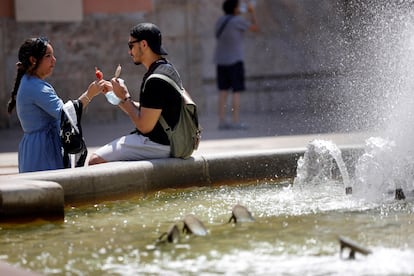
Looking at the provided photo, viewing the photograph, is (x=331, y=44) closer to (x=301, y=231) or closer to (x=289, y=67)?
(x=289, y=67)

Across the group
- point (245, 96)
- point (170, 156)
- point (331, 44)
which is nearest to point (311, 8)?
point (331, 44)

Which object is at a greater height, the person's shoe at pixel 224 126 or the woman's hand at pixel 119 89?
the woman's hand at pixel 119 89

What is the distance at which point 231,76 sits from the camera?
50.6ft

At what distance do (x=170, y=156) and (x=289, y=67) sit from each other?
1064 cm

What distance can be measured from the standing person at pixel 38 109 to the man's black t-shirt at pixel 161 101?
1.05ft

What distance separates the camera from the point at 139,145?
7.52 meters

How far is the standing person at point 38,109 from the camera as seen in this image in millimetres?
7363

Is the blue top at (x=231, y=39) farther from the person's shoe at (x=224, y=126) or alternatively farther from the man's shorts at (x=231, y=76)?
the person's shoe at (x=224, y=126)

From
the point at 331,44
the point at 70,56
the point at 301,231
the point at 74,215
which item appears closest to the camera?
the point at 301,231

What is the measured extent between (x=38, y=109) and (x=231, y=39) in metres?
8.20

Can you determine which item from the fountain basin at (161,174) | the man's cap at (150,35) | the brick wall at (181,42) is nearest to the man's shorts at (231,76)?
the brick wall at (181,42)

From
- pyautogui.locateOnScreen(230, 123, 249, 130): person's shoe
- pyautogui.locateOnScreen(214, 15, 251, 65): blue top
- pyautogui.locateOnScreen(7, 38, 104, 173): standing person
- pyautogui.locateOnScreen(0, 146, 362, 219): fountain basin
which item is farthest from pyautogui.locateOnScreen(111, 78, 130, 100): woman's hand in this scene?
pyautogui.locateOnScreen(214, 15, 251, 65): blue top

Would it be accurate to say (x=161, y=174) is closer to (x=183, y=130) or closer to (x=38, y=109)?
(x=183, y=130)

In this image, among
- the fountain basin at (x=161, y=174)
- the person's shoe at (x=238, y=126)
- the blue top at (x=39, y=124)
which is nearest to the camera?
the fountain basin at (x=161, y=174)
